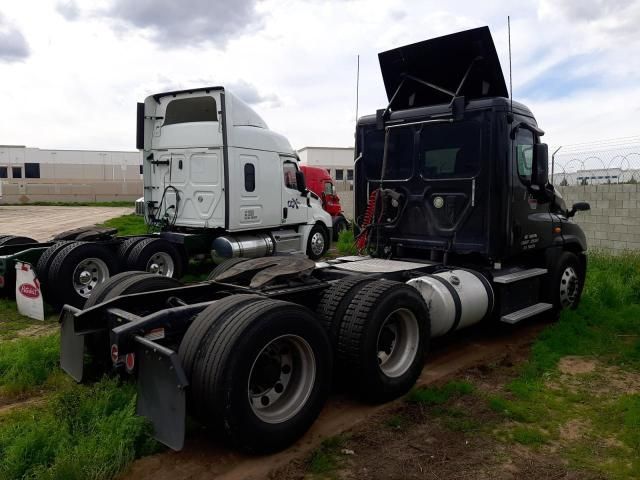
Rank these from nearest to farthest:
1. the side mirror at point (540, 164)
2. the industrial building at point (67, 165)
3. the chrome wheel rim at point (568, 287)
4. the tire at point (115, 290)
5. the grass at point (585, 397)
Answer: the grass at point (585, 397) → the tire at point (115, 290) → the side mirror at point (540, 164) → the chrome wheel rim at point (568, 287) → the industrial building at point (67, 165)

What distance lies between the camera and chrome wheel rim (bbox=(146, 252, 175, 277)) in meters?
9.48

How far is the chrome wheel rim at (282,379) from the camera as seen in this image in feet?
11.8

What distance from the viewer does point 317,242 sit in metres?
13.4

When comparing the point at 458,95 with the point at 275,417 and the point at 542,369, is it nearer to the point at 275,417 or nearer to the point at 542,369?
the point at 542,369

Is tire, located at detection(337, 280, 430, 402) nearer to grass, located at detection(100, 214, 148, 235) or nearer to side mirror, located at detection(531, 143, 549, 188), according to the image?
side mirror, located at detection(531, 143, 549, 188)

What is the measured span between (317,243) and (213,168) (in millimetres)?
3839

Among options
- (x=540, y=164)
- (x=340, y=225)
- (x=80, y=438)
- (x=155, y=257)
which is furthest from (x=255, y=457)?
(x=340, y=225)

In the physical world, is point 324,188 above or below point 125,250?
above

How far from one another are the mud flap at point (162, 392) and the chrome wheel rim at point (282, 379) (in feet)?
1.76

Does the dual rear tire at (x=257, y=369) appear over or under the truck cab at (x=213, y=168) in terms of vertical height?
under

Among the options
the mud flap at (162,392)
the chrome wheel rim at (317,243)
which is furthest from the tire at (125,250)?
the mud flap at (162,392)

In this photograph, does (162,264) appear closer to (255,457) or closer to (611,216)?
(255,457)

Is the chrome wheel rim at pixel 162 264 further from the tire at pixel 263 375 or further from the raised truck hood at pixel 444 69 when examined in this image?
the tire at pixel 263 375

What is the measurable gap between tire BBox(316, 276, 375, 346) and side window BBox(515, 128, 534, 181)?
9.27ft
